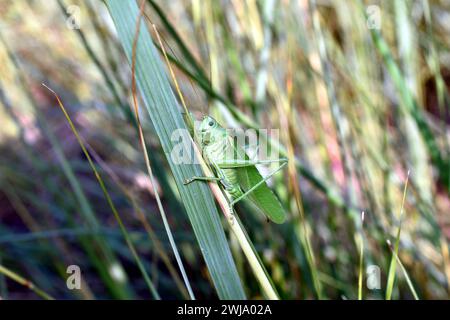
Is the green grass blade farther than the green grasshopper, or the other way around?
the green grasshopper

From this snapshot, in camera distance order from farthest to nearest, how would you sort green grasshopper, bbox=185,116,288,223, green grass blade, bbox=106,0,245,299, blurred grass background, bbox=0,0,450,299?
blurred grass background, bbox=0,0,450,299
green grasshopper, bbox=185,116,288,223
green grass blade, bbox=106,0,245,299

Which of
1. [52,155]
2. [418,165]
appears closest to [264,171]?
[418,165]

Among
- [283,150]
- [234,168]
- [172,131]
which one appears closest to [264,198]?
[234,168]

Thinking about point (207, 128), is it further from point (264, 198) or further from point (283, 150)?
point (283, 150)

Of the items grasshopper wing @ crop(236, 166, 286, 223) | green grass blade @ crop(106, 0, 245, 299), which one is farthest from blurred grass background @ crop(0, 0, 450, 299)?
green grass blade @ crop(106, 0, 245, 299)

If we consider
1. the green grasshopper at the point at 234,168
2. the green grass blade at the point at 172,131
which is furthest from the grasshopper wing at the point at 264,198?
the green grass blade at the point at 172,131

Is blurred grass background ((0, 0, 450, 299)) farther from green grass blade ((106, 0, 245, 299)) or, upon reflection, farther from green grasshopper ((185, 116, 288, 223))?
green grass blade ((106, 0, 245, 299))
